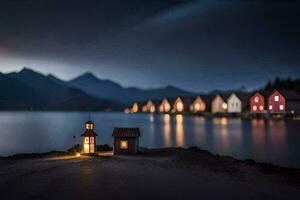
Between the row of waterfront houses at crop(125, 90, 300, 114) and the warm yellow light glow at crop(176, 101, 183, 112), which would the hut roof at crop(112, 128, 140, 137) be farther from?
the warm yellow light glow at crop(176, 101, 183, 112)

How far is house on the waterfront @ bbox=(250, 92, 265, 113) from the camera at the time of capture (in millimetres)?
96056

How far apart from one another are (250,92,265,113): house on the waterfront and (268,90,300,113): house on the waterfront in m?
5.05

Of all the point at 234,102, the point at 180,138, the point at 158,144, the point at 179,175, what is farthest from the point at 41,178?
the point at 234,102

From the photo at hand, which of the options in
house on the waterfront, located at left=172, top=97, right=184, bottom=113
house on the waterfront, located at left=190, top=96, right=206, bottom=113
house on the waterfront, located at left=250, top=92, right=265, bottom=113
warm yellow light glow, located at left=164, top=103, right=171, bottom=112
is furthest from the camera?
warm yellow light glow, located at left=164, top=103, right=171, bottom=112

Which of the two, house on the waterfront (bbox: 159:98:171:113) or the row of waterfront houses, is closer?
the row of waterfront houses

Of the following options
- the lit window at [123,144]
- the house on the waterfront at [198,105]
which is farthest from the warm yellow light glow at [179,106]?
the lit window at [123,144]

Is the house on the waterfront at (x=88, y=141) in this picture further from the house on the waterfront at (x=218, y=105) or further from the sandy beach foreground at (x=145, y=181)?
the house on the waterfront at (x=218, y=105)

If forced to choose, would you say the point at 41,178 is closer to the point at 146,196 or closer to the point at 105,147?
the point at 146,196

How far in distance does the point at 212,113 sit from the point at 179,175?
9487 cm

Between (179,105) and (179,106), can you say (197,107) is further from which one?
(179,105)

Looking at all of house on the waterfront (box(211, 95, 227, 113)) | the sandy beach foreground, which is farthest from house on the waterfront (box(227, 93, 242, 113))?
the sandy beach foreground

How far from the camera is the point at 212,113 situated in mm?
111250

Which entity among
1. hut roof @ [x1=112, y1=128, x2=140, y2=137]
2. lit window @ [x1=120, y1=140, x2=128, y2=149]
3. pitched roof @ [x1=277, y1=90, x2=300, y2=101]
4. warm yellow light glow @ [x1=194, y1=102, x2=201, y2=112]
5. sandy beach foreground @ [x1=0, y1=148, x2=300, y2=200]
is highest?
pitched roof @ [x1=277, y1=90, x2=300, y2=101]

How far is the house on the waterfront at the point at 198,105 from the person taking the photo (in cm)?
12219
